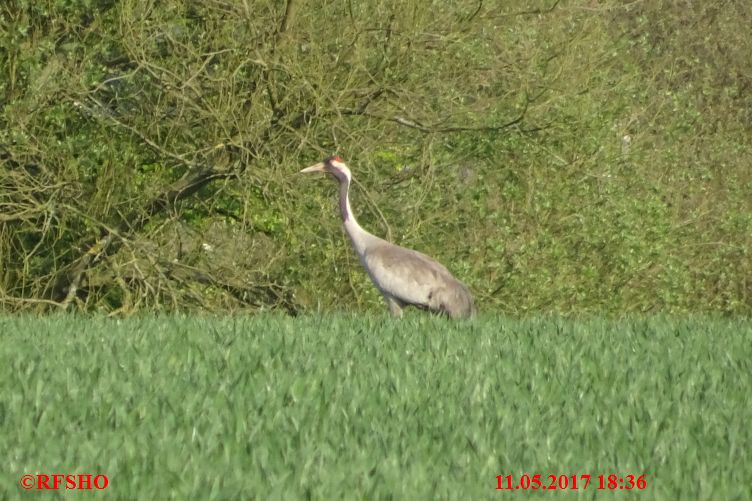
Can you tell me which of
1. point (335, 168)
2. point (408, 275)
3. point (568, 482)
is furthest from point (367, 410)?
point (335, 168)

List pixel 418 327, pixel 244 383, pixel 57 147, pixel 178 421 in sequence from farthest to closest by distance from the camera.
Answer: pixel 57 147, pixel 418 327, pixel 244 383, pixel 178 421

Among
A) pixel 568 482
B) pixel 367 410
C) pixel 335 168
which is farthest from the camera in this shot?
pixel 335 168

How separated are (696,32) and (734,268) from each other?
6459mm

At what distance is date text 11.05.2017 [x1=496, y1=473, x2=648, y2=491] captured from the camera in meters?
5.26

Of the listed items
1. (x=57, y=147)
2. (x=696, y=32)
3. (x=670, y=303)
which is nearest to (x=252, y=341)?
(x=57, y=147)

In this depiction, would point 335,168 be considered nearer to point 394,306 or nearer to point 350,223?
point 350,223

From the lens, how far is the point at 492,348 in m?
9.22

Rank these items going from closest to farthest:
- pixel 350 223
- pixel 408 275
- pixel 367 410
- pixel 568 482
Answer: pixel 568 482 → pixel 367 410 → pixel 408 275 → pixel 350 223

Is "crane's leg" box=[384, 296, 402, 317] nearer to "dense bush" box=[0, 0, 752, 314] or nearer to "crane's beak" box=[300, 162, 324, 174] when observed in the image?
"crane's beak" box=[300, 162, 324, 174]

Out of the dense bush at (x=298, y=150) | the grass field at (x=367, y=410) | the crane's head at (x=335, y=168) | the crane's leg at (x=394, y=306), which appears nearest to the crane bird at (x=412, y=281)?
the crane's leg at (x=394, y=306)

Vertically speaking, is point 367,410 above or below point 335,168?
below

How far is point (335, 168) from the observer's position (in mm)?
12953

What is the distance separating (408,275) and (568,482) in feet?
22.0

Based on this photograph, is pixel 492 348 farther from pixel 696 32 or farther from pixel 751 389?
pixel 696 32
